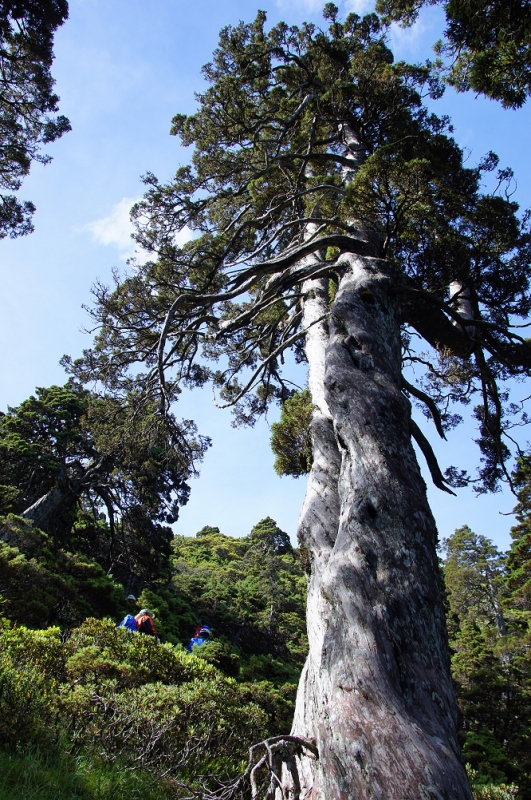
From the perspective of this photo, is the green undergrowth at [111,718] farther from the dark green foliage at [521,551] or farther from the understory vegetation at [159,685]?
the dark green foliage at [521,551]

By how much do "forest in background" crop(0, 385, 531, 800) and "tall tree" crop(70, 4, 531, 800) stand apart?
0.94 meters

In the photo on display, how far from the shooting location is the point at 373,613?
201 centimetres

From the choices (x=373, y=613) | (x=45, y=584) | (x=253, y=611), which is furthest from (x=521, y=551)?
(x=373, y=613)

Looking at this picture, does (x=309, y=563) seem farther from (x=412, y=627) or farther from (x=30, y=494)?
(x=30, y=494)

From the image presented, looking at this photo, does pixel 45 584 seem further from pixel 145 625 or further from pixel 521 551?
pixel 521 551

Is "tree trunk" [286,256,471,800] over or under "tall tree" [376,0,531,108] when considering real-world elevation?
under

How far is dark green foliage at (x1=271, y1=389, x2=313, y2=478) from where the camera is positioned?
223 inches

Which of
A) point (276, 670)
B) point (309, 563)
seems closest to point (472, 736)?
point (276, 670)

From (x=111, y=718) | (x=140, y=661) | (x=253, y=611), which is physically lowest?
(x=111, y=718)

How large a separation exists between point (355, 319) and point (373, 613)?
8.03 ft

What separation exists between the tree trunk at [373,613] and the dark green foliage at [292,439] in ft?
6.36

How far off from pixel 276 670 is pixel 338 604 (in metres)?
12.3

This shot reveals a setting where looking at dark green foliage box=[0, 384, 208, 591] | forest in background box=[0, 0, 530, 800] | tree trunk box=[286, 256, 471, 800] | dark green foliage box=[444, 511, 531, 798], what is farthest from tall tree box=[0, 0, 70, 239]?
dark green foliage box=[444, 511, 531, 798]

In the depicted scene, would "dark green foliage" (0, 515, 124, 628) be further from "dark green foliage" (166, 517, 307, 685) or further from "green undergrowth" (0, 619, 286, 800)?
"dark green foliage" (166, 517, 307, 685)
